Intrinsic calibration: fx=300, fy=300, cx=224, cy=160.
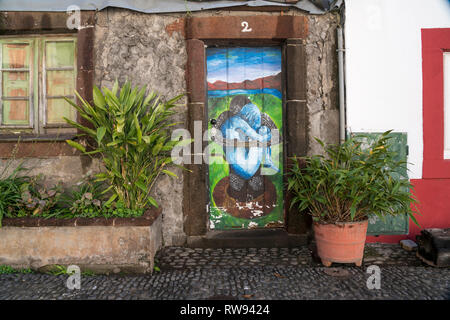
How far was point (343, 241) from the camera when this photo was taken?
117 inches

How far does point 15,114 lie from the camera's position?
12.5ft

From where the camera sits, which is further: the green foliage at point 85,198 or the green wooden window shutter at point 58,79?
the green wooden window shutter at point 58,79

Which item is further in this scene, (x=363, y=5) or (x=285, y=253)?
(x=363, y=5)

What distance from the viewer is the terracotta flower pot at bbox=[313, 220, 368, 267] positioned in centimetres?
296

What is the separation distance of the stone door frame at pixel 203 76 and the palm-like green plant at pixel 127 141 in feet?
1.49

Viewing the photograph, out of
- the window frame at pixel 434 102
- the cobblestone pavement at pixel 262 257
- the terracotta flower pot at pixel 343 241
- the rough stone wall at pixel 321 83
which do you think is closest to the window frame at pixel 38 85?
the cobblestone pavement at pixel 262 257

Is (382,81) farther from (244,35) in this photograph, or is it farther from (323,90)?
(244,35)

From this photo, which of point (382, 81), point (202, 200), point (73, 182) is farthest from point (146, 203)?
point (382, 81)

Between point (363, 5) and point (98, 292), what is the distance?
167 inches

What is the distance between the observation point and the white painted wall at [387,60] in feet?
12.1

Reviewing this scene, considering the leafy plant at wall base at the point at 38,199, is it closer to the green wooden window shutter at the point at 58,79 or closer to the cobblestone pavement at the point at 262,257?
the green wooden window shutter at the point at 58,79

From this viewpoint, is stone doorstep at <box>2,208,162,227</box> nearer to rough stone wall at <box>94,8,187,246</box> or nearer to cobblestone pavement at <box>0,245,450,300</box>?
cobblestone pavement at <box>0,245,450,300</box>

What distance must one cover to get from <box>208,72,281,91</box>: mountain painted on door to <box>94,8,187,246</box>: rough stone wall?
1.43ft

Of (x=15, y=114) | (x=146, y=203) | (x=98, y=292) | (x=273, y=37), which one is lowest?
(x=98, y=292)
